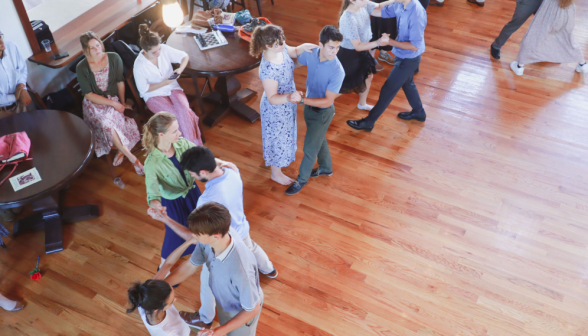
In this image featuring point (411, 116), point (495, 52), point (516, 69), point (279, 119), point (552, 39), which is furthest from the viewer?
point (495, 52)

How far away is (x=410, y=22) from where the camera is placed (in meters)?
3.42

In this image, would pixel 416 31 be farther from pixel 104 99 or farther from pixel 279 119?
pixel 104 99

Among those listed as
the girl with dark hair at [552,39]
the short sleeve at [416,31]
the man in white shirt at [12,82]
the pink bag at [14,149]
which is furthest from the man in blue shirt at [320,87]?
the girl with dark hair at [552,39]

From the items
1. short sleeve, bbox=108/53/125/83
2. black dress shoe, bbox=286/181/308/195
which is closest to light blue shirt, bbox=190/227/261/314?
black dress shoe, bbox=286/181/308/195

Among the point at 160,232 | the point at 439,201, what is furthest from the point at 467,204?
the point at 160,232

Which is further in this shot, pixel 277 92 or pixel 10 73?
pixel 10 73

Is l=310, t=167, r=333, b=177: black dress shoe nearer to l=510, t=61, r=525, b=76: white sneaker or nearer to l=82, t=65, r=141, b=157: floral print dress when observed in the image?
l=82, t=65, r=141, b=157: floral print dress

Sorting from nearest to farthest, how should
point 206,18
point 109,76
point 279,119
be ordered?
point 279,119 < point 109,76 < point 206,18

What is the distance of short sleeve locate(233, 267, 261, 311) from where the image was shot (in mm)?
1860

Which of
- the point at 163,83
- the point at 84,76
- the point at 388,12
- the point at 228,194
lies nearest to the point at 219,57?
the point at 163,83

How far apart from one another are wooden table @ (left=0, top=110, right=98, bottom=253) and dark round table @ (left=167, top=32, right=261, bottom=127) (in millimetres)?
1116

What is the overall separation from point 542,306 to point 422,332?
3.05 feet

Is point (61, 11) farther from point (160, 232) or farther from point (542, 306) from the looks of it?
point (542, 306)

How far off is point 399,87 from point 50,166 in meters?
3.02
